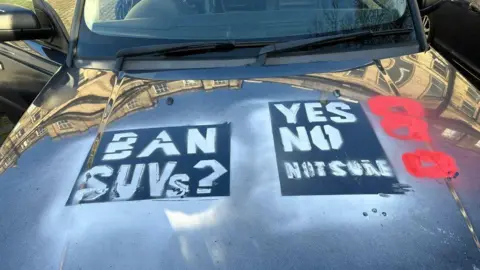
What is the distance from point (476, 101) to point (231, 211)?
125 cm

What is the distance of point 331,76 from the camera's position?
2.11 metres

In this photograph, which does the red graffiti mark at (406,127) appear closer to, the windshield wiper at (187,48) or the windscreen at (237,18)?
the windscreen at (237,18)

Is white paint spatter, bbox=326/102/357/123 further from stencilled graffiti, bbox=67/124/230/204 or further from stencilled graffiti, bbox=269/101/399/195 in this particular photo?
stencilled graffiti, bbox=67/124/230/204

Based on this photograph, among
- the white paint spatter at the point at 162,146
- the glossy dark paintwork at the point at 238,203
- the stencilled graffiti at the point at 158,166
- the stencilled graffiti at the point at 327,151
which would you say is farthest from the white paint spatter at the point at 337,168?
the white paint spatter at the point at 162,146

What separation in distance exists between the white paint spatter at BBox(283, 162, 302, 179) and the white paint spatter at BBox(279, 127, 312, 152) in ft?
0.24

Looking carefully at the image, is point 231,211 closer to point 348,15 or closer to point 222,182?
point 222,182

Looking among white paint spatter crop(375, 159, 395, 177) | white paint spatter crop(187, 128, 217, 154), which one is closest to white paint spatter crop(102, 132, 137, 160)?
white paint spatter crop(187, 128, 217, 154)

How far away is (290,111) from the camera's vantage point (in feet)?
6.42

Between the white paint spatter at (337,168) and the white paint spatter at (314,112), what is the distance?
255 mm

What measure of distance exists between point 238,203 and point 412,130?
0.76 m

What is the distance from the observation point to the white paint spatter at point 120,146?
1.80 m

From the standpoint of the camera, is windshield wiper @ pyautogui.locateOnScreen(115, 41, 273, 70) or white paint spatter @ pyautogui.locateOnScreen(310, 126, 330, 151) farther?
windshield wiper @ pyautogui.locateOnScreen(115, 41, 273, 70)

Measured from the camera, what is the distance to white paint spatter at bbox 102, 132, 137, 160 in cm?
180

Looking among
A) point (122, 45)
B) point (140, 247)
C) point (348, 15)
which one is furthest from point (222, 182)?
point (348, 15)
